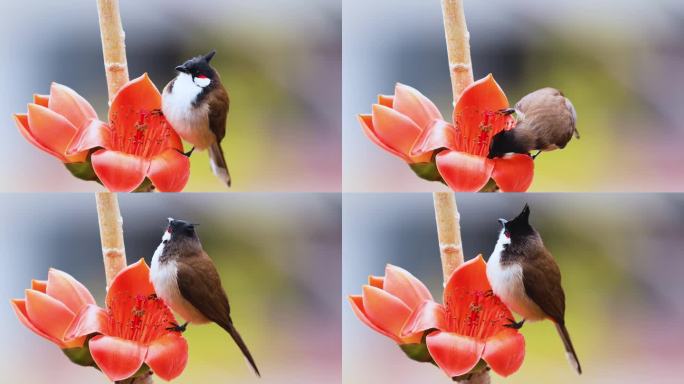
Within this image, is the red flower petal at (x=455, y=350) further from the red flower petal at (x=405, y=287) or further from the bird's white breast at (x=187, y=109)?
the bird's white breast at (x=187, y=109)

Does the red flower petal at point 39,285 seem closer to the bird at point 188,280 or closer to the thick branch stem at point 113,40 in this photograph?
the bird at point 188,280

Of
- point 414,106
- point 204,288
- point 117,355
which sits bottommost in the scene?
point 117,355

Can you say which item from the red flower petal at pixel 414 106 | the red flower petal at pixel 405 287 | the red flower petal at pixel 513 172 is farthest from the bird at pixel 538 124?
the red flower petal at pixel 405 287

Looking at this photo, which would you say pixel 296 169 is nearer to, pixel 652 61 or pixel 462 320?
pixel 462 320

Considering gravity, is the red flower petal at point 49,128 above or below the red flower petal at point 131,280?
above

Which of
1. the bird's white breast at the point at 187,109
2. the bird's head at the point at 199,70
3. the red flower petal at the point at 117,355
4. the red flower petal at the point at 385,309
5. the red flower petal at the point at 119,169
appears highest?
the bird's head at the point at 199,70

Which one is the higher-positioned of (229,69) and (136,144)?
(229,69)

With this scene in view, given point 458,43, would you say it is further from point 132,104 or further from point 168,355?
point 168,355

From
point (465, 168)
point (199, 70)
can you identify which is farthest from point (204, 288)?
point (465, 168)
